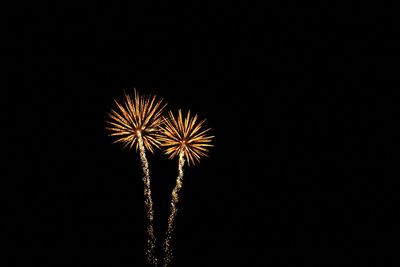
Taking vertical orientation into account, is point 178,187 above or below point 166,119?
below

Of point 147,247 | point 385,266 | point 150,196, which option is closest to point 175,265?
point 147,247

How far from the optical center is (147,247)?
544 inches

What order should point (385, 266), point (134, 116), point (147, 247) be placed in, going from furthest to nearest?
point (385, 266), point (147, 247), point (134, 116)

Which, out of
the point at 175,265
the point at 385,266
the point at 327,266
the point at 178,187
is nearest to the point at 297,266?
the point at 327,266

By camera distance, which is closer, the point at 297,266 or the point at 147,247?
the point at 147,247

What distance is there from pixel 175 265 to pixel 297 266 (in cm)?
729

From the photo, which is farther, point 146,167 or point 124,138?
point 146,167

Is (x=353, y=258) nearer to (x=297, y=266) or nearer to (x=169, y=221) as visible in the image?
(x=297, y=266)

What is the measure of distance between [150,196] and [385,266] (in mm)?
13578

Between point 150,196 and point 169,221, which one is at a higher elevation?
point 150,196

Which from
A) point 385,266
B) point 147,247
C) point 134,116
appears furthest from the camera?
point 385,266

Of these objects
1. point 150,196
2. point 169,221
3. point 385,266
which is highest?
point 150,196

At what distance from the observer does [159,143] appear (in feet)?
41.5

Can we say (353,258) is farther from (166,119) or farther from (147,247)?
(166,119)
